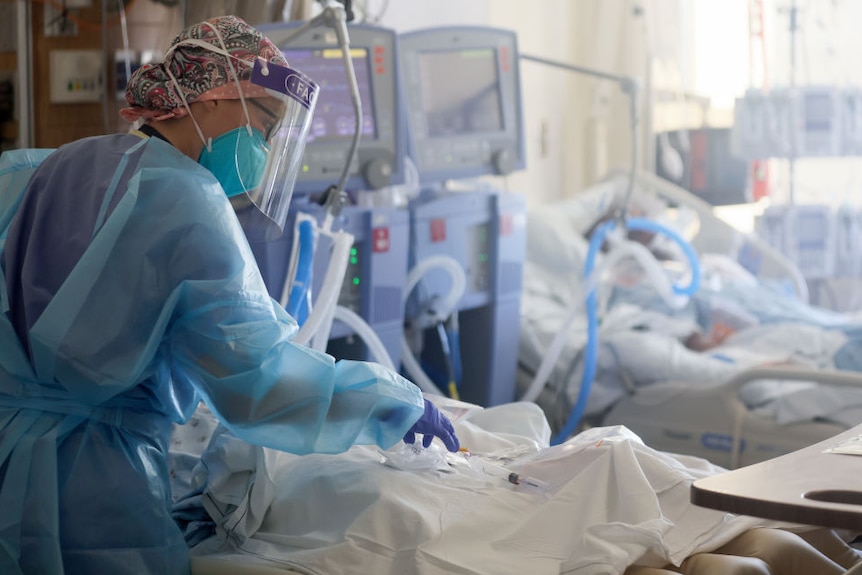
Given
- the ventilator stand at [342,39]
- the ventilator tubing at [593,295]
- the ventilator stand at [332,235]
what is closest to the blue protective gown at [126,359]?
the ventilator stand at [332,235]

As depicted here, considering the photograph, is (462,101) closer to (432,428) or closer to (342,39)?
(342,39)

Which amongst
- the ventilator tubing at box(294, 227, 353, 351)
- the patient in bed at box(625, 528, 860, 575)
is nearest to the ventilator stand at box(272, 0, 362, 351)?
the ventilator tubing at box(294, 227, 353, 351)

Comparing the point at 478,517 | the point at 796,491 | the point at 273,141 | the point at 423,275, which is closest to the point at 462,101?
the point at 423,275

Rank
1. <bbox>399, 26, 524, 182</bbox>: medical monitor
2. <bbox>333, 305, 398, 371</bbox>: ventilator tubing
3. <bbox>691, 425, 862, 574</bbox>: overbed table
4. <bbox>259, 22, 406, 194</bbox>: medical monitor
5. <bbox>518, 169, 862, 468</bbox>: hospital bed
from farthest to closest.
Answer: <bbox>399, 26, 524, 182</bbox>: medical monitor, <bbox>518, 169, 862, 468</bbox>: hospital bed, <bbox>259, 22, 406, 194</bbox>: medical monitor, <bbox>333, 305, 398, 371</bbox>: ventilator tubing, <bbox>691, 425, 862, 574</bbox>: overbed table

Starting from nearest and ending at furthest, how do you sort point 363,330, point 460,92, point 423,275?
point 363,330 → point 423,275 → point 460,92

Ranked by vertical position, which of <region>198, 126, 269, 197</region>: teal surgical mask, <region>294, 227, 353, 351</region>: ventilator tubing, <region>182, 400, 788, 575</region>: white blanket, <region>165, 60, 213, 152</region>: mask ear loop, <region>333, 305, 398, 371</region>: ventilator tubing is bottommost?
<region>182, 400, 788, 575</region>: white blanket

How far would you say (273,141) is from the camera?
203 centimetres

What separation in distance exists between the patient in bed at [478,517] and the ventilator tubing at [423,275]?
5.16 feet

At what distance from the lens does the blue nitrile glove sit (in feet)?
6.51

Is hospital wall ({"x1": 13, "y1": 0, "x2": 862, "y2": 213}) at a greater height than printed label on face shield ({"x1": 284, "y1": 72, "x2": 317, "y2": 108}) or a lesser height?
greater

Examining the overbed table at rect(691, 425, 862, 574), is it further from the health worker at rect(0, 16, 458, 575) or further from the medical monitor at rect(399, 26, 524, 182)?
the medical monitor at rect(399, 26, 524, 182)

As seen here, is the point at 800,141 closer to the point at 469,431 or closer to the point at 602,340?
the point at 602,340

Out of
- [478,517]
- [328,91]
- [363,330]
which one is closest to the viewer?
[478,517]

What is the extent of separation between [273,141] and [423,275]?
1828 millimetres
